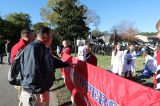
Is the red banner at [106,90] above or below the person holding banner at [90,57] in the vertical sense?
below

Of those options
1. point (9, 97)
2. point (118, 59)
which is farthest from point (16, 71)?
point (118, 59)

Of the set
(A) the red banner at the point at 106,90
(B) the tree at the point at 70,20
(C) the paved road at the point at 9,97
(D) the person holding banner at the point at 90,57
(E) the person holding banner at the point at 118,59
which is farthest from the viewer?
(B) the tree at the point at 70,20

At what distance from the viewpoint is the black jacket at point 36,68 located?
5246 millimetres

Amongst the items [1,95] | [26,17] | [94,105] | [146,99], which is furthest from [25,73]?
[26,17]

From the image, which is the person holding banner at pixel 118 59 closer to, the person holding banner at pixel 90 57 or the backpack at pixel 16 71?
the person holding banner at pixel 90 57

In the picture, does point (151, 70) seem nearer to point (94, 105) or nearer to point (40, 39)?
point (94, 105)

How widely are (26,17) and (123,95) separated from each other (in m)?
69.2


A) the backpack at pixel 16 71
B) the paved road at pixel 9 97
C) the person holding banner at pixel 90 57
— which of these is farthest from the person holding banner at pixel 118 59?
the backpack at pixel 16 71

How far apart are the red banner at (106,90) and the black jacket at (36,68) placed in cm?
92

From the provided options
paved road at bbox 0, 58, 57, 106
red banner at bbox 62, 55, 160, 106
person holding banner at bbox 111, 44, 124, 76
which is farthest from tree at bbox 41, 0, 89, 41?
red banner at bbox 62, 55, 160, 106

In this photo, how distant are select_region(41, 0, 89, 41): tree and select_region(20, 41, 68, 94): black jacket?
53509mm

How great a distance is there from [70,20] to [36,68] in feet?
181

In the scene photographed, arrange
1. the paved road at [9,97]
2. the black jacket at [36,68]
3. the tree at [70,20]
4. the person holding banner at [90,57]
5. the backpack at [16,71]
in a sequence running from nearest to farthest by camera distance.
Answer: the black jacket at [36,68], the backpack at [16,71], the paved road at [9,97], the person holding banner at [90,57], the tree at [70,20]

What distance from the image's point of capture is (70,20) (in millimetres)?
60156
